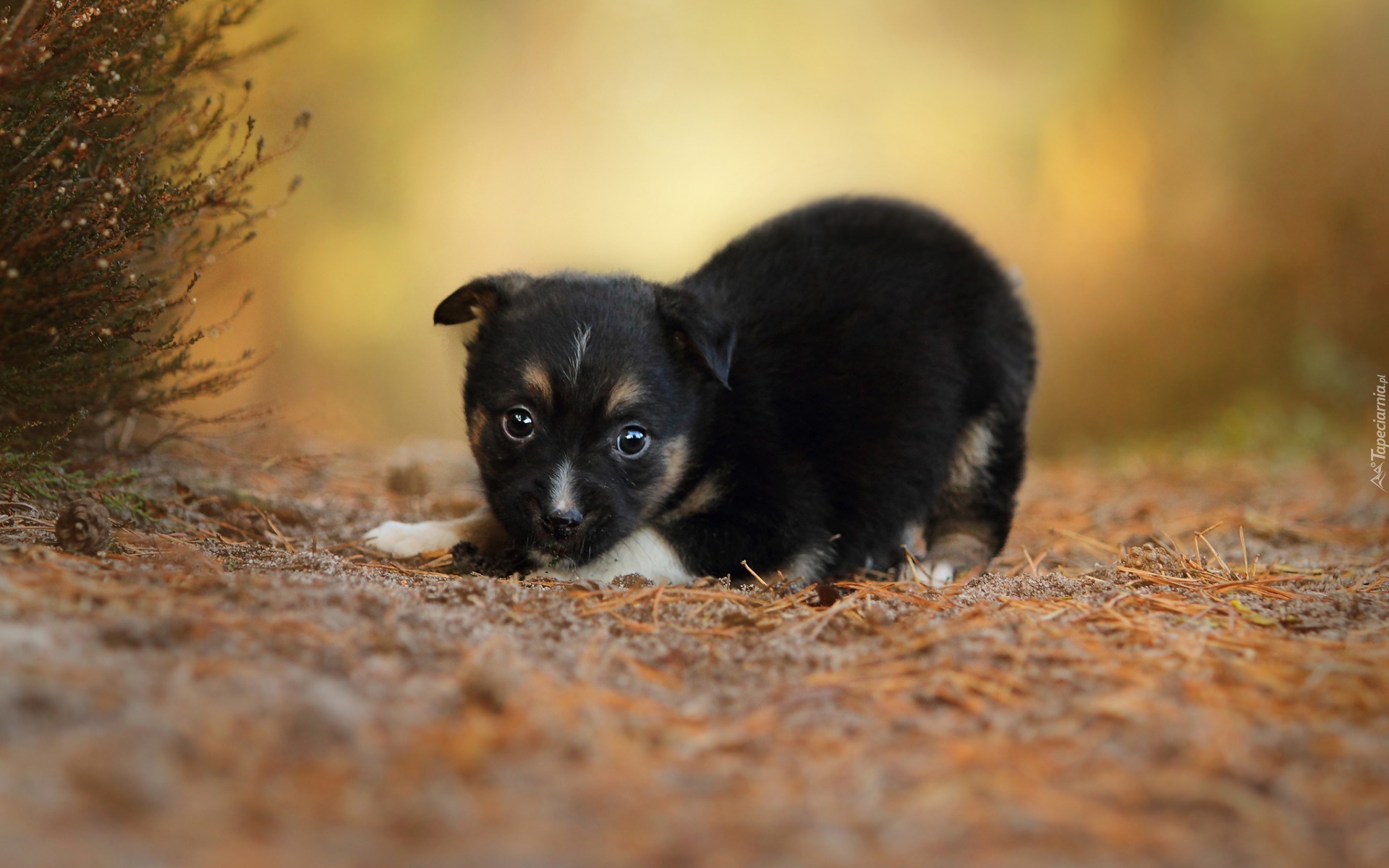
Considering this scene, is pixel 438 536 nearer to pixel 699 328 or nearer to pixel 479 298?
pixel 479 298

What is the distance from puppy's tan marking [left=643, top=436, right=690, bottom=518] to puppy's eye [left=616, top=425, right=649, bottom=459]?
0.35 ft

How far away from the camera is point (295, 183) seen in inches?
135

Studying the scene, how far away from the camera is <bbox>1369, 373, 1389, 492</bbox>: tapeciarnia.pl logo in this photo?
6.51 meters

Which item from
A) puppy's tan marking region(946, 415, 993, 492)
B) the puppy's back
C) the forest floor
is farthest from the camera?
puppy's tan marking region(946, 415, 993, 492)

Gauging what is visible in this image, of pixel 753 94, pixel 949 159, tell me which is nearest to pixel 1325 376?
pixel 949 159

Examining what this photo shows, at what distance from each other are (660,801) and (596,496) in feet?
6.20

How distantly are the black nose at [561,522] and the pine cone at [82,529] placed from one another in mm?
1286

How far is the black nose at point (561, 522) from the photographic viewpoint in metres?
3.33

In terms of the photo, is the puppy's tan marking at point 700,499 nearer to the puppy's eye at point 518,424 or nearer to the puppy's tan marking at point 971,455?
the puppy's eye at point 518,424

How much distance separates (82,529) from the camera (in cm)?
284

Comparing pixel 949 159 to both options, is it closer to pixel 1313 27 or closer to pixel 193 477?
pixel 1313 27

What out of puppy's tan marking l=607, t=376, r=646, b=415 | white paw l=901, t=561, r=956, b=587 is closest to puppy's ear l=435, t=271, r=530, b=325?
puppy's tan marking l=607, t=376, r=646, b=415

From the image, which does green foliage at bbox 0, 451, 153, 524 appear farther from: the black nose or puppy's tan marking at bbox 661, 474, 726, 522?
puppy's tan marking at bbox 661, 474, 726, 522

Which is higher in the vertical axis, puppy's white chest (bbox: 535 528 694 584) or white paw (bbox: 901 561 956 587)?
puppy's white chest (bbox: 535 528 694 584)
